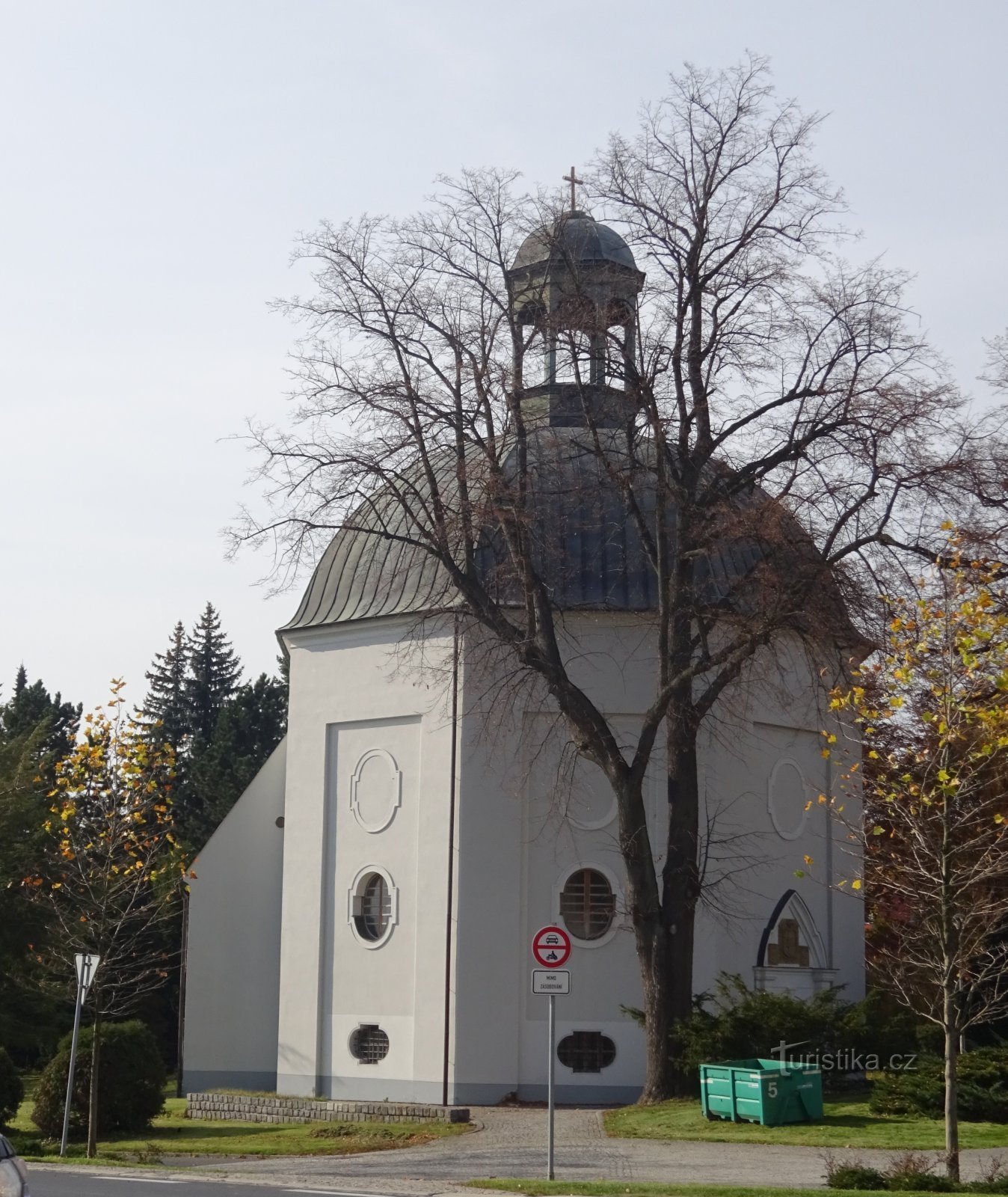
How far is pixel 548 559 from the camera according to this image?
2586cm

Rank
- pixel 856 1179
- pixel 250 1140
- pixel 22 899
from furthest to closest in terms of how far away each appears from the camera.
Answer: pixel 22 899, pixel 250 1140, pixel 856 1179

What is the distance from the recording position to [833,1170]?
14805mm

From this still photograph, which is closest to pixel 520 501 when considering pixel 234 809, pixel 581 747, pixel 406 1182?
pixel 581 747

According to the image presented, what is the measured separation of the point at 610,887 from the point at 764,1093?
23.8 feet

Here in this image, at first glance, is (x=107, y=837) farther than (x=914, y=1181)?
Yes

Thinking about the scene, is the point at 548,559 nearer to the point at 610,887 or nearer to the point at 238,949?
the point at 610,887

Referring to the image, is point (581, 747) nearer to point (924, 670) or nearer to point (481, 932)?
point (481, 932)

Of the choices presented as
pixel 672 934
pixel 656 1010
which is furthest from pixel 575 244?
pixel 656 1010

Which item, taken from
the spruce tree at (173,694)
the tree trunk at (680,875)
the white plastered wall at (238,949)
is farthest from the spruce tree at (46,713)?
the tree trunk at (680,875)

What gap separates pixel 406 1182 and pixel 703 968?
11436mm

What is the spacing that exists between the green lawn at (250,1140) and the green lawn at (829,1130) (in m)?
2.99

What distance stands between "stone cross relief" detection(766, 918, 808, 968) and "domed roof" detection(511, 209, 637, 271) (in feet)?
39.5

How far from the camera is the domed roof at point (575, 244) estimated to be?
22.8 meters

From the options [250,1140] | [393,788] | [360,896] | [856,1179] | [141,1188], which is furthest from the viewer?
[360,896]
